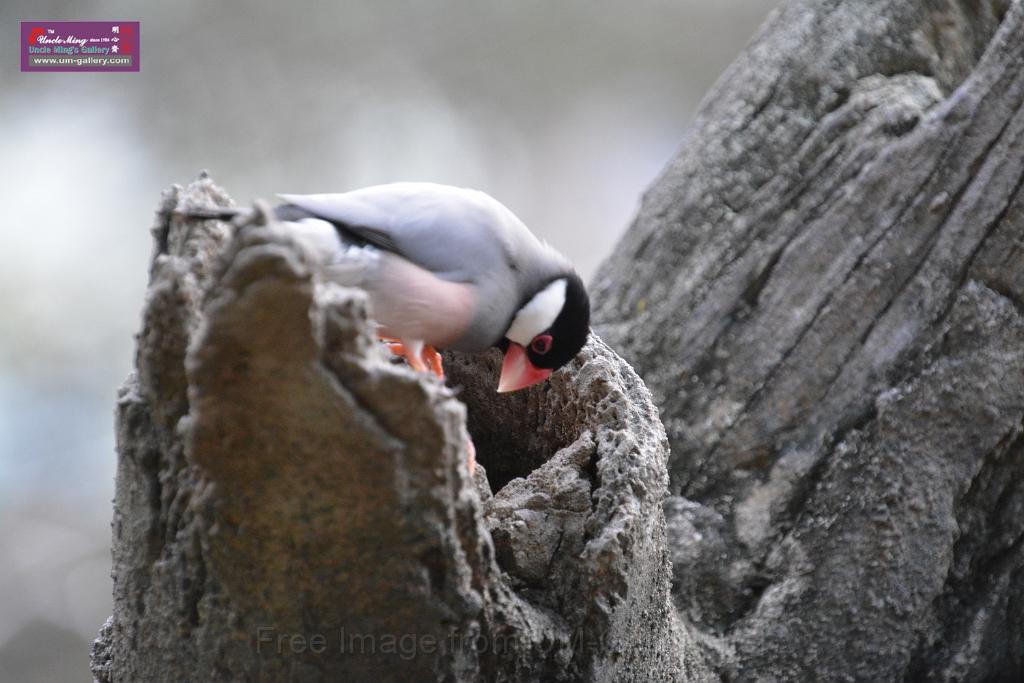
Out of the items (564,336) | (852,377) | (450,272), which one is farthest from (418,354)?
(852,377)

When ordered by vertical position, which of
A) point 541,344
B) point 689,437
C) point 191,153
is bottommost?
point 191,153

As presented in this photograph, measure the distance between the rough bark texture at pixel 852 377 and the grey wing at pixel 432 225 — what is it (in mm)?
857

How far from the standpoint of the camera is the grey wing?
1619 millimetres

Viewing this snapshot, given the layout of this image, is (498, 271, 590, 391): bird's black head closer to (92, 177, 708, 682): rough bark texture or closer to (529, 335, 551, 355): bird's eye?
(529, 335, 551, 355): bird's eye

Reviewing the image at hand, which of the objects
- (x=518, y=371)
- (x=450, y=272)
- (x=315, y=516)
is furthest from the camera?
(x=518, y=371)

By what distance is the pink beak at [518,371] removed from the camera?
70.7 inches

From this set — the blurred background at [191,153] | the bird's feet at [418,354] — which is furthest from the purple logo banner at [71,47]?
the bird's feet at [418,354]

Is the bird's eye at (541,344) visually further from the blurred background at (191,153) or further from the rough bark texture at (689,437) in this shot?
the blurred background at (191,153)

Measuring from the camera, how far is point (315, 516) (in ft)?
3.72

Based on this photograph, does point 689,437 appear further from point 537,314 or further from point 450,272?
point 450,272

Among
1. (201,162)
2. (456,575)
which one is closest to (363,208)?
(456,575)

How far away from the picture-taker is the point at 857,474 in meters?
2.06

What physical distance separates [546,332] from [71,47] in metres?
2.44

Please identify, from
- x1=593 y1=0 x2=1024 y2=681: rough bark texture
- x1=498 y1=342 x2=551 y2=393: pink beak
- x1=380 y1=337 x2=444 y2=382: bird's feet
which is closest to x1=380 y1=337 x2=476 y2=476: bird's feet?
x1=380 y1=337 x2=444 y2=382: bird's feet
